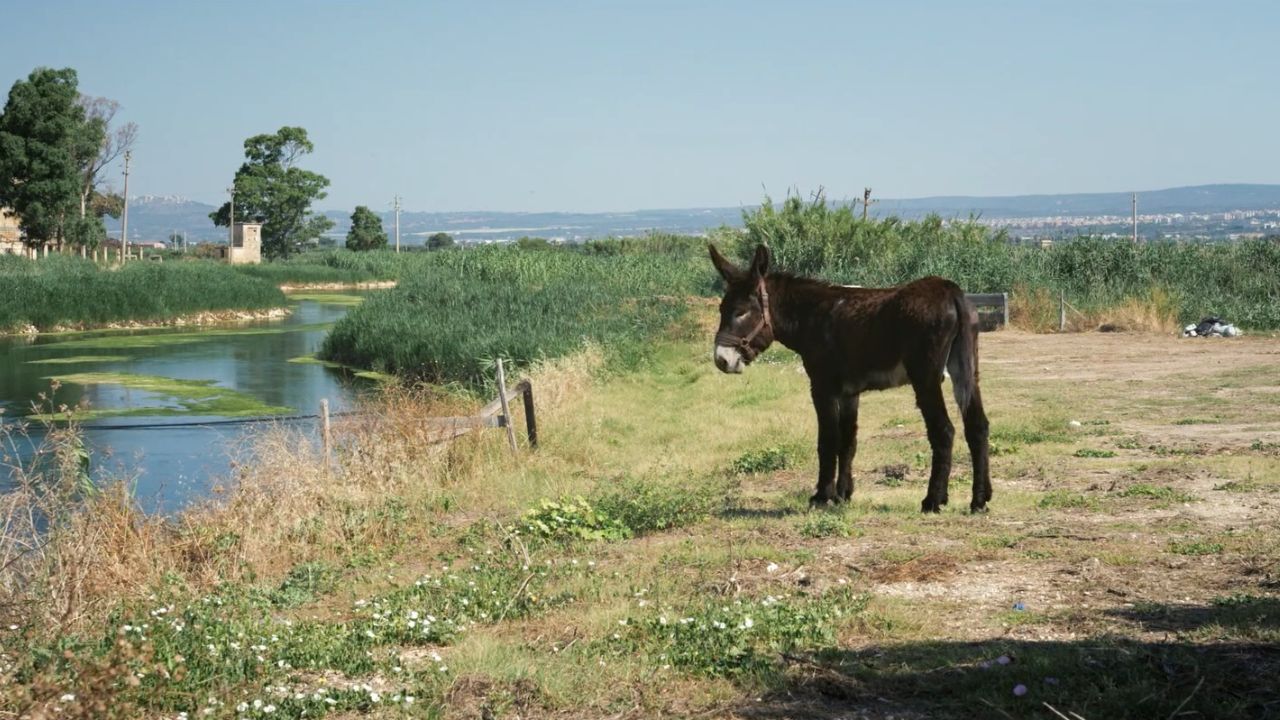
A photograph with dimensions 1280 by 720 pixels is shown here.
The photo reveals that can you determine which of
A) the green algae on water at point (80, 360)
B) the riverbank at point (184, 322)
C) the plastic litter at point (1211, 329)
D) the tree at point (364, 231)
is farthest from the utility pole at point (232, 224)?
the plastic litter at point (1211, 329)

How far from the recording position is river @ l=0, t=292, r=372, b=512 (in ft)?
63.2

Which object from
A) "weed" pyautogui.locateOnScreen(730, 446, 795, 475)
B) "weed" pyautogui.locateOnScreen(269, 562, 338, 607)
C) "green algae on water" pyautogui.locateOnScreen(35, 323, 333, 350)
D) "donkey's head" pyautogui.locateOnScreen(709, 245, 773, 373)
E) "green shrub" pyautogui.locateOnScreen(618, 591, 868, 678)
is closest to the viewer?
"green shrub" pyautogui.locateOnScreen(618, 591, 868, 678)

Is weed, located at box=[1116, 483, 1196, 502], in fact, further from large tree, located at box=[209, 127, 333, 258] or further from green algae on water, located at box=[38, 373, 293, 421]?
large tree, located at box=[209, 127, 333, 258]

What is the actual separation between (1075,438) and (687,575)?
6723 millimetres

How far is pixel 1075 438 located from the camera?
13.9 m

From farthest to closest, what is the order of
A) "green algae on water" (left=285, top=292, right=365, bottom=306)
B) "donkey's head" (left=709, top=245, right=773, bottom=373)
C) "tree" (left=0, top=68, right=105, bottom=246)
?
"green algae on water" (left=285, top=292, right=365, bottom=306), "tree" (left=0, top=68, right=105, bottom=246), "donkey's head" (left=709, top=245, right=773, bottom=373)

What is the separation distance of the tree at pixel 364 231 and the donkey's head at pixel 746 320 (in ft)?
382

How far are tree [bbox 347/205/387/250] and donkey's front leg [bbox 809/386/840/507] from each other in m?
117

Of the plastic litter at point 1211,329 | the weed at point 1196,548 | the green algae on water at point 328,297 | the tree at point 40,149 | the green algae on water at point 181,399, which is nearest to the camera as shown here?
the weed at point 1196,548

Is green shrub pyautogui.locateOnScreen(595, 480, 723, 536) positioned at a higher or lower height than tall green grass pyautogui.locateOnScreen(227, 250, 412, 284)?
lower

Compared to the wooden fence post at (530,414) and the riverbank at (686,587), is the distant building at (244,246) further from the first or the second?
the riverbank at (686,587)

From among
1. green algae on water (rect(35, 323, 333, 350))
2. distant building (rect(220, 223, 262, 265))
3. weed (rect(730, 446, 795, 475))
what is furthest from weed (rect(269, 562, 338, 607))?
distant building (rect(220, 223, 262, 265))

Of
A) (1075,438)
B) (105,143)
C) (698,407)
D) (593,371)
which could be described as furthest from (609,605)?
(105,143)

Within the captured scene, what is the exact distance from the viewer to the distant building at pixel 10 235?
228ft
